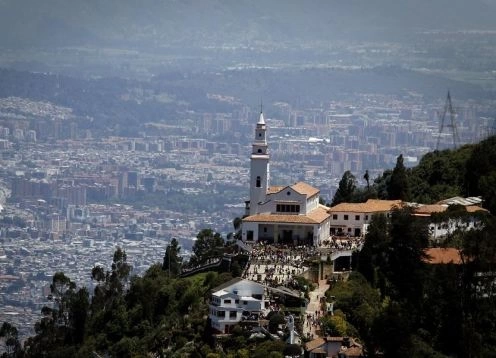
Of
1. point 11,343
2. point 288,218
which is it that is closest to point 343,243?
point 288,218

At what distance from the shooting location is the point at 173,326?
51.0 metres

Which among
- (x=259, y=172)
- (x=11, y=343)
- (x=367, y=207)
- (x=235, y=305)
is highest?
(x=259, y=172)

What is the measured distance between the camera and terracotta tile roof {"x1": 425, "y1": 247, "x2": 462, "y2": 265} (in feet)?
162

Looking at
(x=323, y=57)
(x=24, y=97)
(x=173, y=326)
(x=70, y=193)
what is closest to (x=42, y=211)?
(x=70, y=193)

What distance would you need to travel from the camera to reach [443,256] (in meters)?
50.1

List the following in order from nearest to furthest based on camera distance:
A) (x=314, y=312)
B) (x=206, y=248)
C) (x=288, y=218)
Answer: (x=314, y=312) → (x=288, y=218) → (x=206, y=248)

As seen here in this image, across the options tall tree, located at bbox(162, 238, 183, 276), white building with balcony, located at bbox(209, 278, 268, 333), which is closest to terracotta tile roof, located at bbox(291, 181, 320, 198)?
tall tree, located at bbox(162, 238, 183, 276)

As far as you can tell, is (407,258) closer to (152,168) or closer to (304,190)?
(304,190)

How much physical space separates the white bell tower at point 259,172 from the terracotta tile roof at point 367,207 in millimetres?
2404

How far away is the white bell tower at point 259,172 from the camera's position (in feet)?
195

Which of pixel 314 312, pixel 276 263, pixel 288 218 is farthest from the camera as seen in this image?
pixel 288 218

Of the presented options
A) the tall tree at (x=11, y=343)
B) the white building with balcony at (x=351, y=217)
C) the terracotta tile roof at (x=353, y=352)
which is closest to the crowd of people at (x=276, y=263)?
the white building with balcony at (x=351, y=217)

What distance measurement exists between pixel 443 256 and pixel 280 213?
30.6 ft

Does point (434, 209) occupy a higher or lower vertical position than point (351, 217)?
higher
